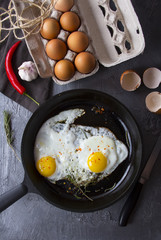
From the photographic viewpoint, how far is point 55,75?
1608 millimetres

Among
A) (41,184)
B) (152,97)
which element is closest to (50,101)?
(41,184)

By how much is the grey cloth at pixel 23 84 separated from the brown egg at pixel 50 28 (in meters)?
0.22

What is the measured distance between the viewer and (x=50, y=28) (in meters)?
1.53

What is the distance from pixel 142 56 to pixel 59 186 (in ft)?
3.36

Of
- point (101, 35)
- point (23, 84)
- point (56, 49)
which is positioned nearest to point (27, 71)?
point (23, 84)

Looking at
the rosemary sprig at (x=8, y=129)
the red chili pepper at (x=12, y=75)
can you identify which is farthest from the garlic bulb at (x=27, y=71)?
the rosemary sprig at (x=8, y=129)

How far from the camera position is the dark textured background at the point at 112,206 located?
165 cm

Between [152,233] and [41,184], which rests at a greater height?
[41,184]

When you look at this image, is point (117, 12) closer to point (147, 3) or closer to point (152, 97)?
point (147, 3)

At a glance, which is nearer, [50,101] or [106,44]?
[50,101]

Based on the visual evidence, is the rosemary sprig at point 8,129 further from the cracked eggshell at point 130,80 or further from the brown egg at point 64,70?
the cracked eggshell at point 130,80

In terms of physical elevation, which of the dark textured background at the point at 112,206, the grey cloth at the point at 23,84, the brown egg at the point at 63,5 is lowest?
the dark textured background at the point at 112,206

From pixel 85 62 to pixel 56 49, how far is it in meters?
0.19

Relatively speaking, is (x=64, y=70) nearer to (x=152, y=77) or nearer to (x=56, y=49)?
(x=56, y=49)
